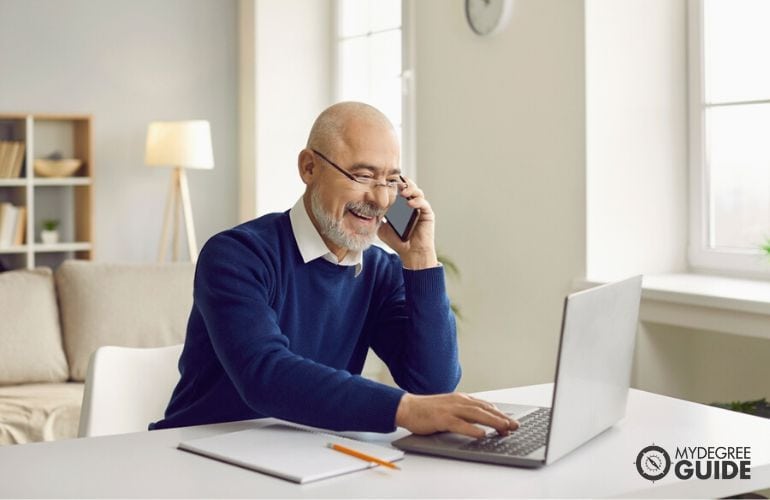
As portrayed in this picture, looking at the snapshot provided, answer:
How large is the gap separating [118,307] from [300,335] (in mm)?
2323

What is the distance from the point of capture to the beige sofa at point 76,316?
4012 mm

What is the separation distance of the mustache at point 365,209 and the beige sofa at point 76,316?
2209mm

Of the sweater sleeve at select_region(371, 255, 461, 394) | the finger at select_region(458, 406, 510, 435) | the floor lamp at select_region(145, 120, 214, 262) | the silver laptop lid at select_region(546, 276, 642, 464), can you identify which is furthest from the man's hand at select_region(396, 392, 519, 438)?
the floor lamp at select_region(145, 120, 214, 262)

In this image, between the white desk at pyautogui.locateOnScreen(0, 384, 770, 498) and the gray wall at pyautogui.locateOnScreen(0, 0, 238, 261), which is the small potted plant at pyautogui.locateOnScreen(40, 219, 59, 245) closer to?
the gray wall at pyautogui.locateOnScreen(0, 0, 238, 261)

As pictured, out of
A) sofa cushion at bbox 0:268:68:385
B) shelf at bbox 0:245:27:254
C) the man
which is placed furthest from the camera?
shelf at bbox 0:245:27:254

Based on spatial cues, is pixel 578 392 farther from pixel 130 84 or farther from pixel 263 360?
pixel 130 84

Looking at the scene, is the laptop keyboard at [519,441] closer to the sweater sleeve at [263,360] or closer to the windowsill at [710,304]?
the sweater sleeve at [263,360]

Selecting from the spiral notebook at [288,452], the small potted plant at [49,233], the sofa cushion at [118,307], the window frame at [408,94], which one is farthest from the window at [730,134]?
the small potted plant at [49,233]

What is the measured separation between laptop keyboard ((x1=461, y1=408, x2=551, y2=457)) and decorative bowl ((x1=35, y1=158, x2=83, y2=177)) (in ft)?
15.2

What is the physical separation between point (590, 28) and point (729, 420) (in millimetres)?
2071

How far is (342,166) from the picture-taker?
6.50 ft

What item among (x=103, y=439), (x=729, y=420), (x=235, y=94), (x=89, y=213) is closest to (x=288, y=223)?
(x=103, y=439)

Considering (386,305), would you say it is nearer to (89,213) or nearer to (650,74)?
(650,74)

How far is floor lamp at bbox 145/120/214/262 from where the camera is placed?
18.6 ft
